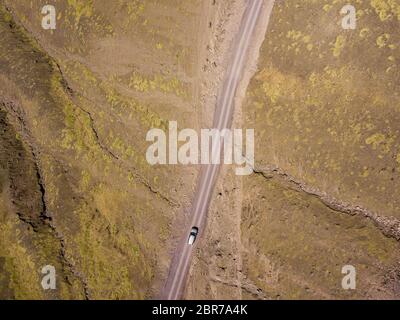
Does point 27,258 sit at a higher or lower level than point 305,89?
lower

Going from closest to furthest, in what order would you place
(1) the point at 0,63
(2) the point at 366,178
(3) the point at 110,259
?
(2) the point at 366,178
(3) the point at 110,259
(1) the point at 0,63

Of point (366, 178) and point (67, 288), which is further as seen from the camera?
point (67, 288)

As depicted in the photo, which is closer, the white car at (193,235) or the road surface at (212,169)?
the road surface at (212,169)

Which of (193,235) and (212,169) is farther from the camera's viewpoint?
(193,235)

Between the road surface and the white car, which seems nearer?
the road surface

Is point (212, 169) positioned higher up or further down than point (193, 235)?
higher up

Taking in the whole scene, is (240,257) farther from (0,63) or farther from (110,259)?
(0,63)
